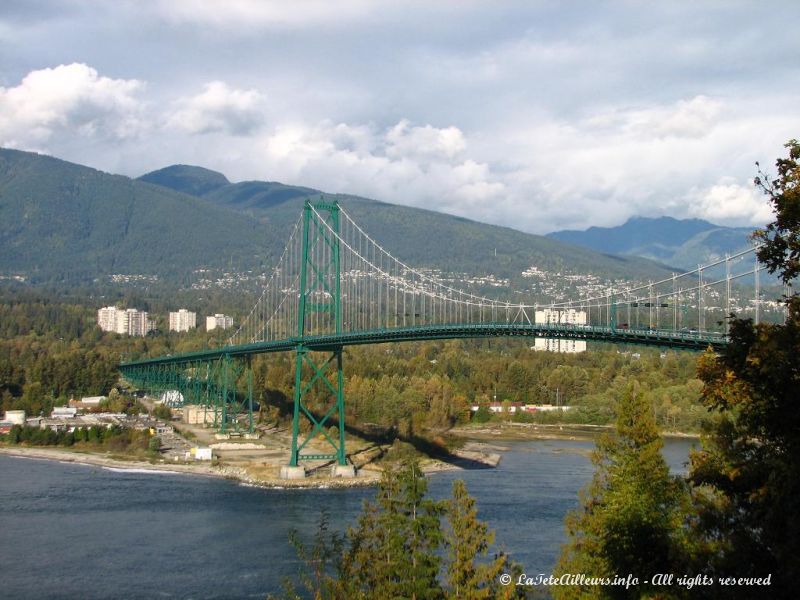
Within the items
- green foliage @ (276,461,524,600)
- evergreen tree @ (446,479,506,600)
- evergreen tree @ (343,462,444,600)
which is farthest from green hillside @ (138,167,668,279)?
evergreen tree @ (446,479,506,600)

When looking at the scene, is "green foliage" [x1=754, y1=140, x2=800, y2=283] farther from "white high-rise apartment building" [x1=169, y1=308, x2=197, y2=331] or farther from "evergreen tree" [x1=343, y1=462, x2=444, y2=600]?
"white high-rise apartment building" [x1=169, y1=308, x2=197, y2=331]

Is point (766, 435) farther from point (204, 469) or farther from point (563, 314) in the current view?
point (563, 314)

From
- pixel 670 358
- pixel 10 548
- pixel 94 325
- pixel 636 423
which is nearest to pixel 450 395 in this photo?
pixel 670 358

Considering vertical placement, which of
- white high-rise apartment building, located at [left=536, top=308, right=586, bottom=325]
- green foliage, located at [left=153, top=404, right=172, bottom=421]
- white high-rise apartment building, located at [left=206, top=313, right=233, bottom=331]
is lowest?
green foliage, located at [left=153, top=404, right=172, bottom=421]

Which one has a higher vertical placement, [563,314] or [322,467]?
[563,314]

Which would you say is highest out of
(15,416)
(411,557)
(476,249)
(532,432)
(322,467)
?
(476,249)

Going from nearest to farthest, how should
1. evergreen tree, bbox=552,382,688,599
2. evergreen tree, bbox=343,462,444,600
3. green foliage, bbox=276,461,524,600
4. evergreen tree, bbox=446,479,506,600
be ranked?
1. evergreen tree, bbox=552,382,688,599
2. green foliage, bbox=276,461,524,600
3. evergreen tree, bbox=343,462,444,600
4. evergreen tree, bbox=446,479,506,600

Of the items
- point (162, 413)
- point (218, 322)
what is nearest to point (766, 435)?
point (162, 413)
